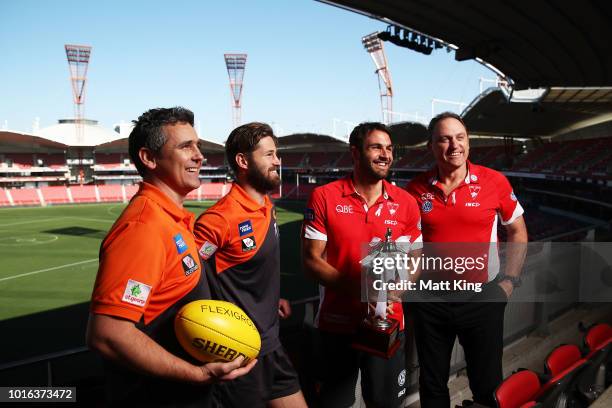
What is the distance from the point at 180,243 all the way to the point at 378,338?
1.37 meters

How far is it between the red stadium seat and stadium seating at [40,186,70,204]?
58623mm

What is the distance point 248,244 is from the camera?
2512 mm

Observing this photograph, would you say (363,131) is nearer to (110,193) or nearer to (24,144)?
(110,193)

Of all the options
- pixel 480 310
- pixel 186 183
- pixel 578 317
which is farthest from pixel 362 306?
pixel 578 317

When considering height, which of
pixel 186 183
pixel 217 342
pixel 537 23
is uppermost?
pixel 537 23

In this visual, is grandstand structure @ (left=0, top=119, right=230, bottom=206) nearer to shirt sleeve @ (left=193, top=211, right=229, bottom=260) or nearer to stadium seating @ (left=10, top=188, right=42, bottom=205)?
stadium seating @ (left=10, top=188, right=42, bottom=205)

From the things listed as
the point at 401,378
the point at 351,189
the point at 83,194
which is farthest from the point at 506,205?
the point at 83,194

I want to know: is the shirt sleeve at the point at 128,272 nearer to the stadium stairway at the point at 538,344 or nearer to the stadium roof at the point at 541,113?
the stadium stairway at the point at 538,344

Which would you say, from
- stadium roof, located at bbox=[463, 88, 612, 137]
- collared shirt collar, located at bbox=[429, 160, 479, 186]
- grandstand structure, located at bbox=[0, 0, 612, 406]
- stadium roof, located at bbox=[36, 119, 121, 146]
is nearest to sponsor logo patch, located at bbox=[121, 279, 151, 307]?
grandstand structure, located at bbox=[0, 0, 612, 406]

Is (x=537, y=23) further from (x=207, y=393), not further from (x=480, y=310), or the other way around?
(x=207, y=393)

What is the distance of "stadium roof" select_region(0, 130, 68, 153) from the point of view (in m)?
50.4

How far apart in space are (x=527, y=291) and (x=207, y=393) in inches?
170

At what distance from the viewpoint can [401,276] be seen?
110 inches

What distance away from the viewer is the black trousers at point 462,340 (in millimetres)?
2938
